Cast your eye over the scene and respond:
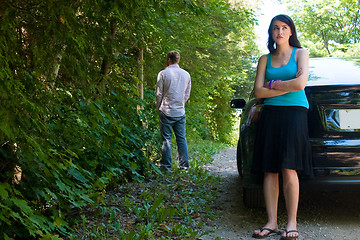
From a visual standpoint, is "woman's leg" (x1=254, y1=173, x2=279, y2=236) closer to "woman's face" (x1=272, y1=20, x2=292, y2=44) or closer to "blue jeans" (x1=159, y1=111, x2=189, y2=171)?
"woman's face" (x1=272, y1=20, x2=292, y2=44)

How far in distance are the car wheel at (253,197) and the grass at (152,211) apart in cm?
41

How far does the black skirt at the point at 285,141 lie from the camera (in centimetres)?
368

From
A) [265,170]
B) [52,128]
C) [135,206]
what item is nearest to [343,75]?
[265,170]

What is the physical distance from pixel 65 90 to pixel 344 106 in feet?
7.92

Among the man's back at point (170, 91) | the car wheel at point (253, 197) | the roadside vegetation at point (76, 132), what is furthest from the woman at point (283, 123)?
the man's back at point (170, 91)

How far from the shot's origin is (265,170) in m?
3.82

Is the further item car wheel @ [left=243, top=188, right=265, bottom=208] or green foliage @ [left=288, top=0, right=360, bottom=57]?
green foliage @ [left=288, top=0, right=360, bottom=57]

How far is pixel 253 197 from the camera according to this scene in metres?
4.45

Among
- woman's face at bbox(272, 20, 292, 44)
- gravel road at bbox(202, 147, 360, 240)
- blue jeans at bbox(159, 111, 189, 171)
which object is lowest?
gravel road at bbox(202, 147, 360, 240)

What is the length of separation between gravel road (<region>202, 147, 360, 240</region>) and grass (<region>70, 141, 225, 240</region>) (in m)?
0.17

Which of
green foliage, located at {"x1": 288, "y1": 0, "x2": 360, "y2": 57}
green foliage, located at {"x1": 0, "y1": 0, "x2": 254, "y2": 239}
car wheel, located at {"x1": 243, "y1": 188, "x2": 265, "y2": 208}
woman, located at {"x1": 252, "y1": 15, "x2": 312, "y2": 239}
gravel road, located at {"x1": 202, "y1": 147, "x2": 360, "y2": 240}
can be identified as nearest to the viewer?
green foliage, located at {"x1": 0, "y1": 0, "x2": 254, "y2": 239}

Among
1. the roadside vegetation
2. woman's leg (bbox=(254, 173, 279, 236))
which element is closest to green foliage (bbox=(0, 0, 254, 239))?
the roadside vegetation

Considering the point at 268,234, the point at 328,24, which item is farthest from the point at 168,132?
the point at 328,24

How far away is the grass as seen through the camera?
3756mm
